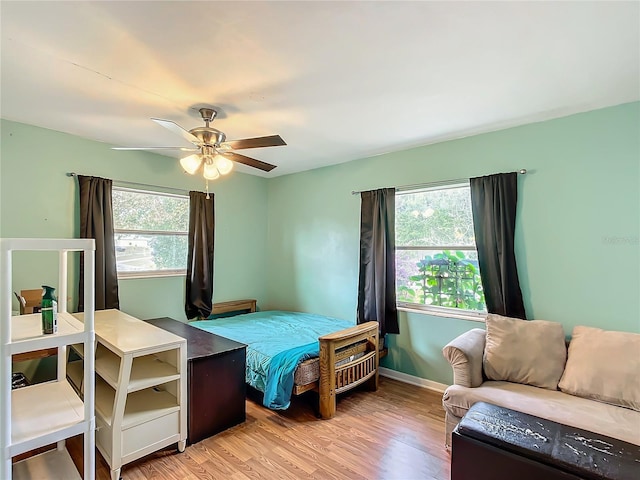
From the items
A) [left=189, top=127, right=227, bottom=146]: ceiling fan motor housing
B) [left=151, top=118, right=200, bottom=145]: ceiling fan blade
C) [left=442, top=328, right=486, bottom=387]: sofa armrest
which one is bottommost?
[left=442, top=328, right=486, bottom=387]: sofa armrest

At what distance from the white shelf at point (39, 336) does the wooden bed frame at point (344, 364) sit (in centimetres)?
174

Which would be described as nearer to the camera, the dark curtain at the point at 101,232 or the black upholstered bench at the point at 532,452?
the black upholstered bench at the point at 532,452

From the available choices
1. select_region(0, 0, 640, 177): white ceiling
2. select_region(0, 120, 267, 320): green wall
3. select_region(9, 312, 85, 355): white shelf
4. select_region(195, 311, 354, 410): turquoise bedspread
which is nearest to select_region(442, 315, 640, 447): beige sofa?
Answer: select_region(195, 311, 354, 410): turquoise bedspread

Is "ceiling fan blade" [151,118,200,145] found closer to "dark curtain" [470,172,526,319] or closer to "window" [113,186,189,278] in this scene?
"window" [113,186,189,278]

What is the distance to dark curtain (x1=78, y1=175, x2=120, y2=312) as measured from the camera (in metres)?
3.17

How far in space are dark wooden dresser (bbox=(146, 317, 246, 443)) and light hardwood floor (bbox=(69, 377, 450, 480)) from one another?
0.30 ft

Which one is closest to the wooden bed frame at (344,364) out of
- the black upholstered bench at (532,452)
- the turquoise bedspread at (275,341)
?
the turquoise bedspread at (275,341)

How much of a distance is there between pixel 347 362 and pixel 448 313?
1.13 meters

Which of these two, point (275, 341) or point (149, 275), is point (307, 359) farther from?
point (149, 275)

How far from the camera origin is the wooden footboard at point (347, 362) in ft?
8.96

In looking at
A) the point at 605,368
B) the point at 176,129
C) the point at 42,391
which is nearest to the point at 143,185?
the point at 176,129

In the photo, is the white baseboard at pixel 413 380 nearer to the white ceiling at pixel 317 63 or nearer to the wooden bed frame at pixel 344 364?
the wooden bed frame at pixel 344 364

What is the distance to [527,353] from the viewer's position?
2.40 m

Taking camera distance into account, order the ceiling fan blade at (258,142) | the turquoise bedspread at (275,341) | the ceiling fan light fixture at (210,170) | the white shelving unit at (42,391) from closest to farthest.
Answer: the white shelving unit at (42,391)
the ceiling fan blade at (258,142)
the ceiling fan light fixture at (210,170)
the turquoise bedspread at (275,341)
